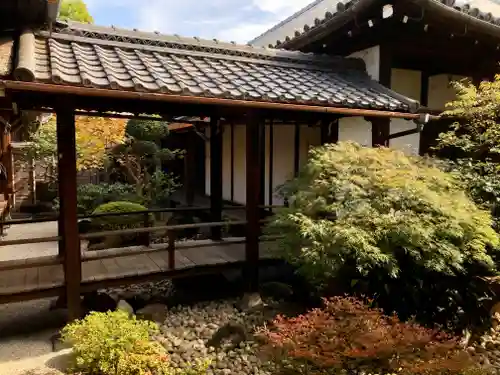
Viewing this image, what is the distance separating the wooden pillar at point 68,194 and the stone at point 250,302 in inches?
88.4

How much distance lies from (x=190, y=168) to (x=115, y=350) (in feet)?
33.7

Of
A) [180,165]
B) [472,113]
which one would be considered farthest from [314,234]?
[180,165]

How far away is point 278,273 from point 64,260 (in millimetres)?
3395

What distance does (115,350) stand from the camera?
3680 mm

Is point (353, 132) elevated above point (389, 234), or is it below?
above

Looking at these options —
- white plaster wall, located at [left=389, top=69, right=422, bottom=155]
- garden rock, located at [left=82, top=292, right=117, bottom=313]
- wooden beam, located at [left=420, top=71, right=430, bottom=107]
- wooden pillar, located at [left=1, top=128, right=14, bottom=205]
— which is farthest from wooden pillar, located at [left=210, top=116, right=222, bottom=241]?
wooden pillar, located at [left=1, top=128, right=14, bottom=205]

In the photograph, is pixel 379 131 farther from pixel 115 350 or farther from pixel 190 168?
pixel 190 168

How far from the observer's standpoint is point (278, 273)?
663cm

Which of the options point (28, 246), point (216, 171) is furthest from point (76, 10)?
point (216, 171)

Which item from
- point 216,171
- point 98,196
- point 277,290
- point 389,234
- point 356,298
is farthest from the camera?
point 98,196

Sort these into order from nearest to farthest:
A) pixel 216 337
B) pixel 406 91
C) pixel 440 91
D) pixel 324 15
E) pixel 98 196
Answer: pixel 216 337 → pixel 406 91 → pixel 440 91 → pixel 324 15 → pixel 98 196

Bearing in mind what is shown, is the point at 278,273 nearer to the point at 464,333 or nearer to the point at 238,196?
the point at 464,333

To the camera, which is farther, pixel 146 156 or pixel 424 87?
pixel 146 156

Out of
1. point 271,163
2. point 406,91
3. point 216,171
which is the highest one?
point 406,91
